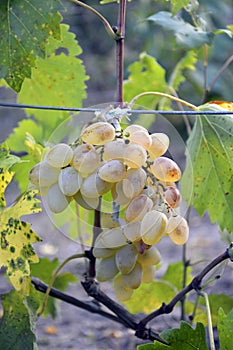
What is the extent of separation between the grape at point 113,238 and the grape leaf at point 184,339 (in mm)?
113

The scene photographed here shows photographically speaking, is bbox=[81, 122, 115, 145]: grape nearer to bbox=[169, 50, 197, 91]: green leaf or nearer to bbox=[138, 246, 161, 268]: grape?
bbox=[138, 246, 161, 268]: grape

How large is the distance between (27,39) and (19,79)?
0.05 meters

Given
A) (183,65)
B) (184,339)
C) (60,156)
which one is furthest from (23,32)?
(183,65)

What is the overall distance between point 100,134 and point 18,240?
6.2 inches

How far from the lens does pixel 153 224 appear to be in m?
0.67

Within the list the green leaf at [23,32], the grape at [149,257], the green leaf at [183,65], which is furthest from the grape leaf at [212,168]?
the green leaf at [183,65]

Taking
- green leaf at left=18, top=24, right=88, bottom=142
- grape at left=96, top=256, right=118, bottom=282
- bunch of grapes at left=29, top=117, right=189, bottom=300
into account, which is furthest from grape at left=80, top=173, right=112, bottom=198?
green leaf at left=18, top=24, right=88, bottom=142

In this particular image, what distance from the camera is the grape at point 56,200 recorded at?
69 cm

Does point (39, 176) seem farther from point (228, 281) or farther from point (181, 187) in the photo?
point (228, 281)

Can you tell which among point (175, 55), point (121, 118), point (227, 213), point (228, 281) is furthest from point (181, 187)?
point (175, 55)

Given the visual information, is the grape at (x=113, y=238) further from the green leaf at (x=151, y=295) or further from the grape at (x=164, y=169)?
the green leaf at (x=151, y=295)

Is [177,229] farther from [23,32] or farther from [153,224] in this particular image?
[23,32]

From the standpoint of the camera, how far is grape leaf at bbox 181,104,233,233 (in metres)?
0.80

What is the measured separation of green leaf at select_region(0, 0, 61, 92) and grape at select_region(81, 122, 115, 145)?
133 millimetres
